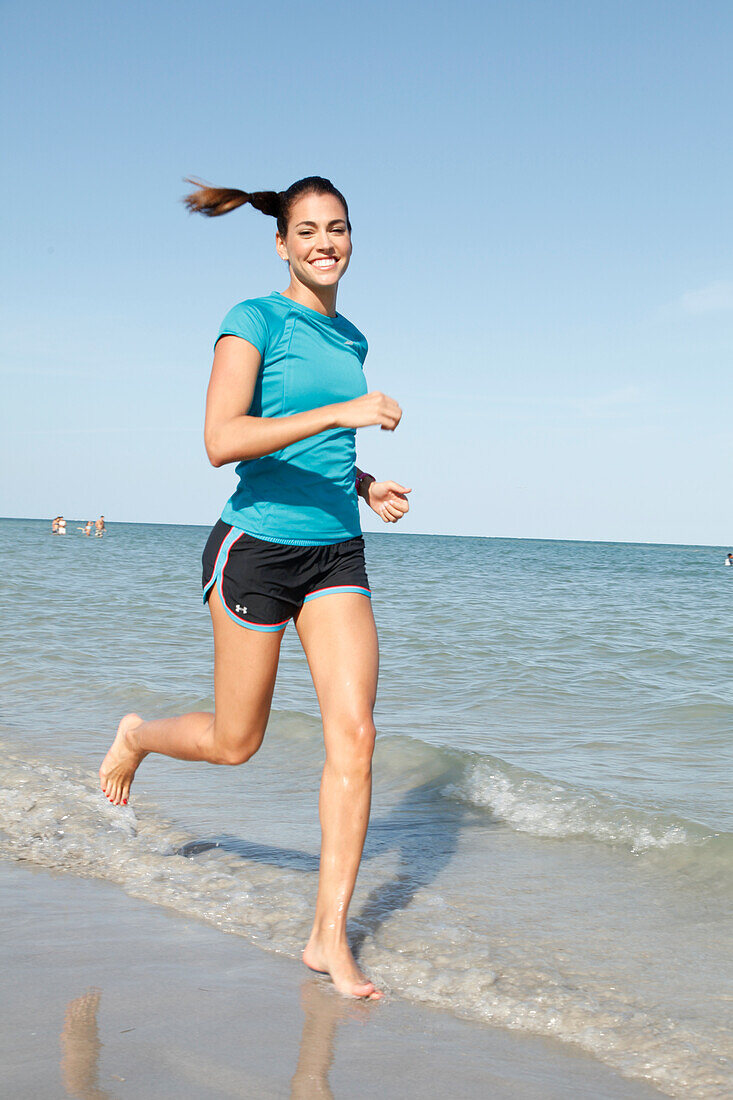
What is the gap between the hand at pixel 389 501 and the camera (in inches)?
113

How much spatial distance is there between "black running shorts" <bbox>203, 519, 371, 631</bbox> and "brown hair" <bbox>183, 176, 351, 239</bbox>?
3.18 ft

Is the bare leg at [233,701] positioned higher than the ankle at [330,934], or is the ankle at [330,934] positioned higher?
the bare leg at [233,701]

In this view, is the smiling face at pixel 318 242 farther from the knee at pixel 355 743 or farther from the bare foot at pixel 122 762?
the bare foot at pixel 122 762

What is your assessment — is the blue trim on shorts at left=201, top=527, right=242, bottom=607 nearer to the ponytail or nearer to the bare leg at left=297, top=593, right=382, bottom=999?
the bare leg at left=297, top=593, right=382, bottom=999

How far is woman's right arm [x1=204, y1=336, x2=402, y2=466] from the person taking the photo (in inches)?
94.0

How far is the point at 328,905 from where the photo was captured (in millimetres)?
2752

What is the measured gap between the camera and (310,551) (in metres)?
2.75

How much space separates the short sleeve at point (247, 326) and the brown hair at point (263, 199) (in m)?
0.42

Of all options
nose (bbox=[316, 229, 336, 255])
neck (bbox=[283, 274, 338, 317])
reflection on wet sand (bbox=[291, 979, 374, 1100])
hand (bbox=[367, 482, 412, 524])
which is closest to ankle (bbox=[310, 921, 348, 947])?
reflection on wet sand (bbox=[291, 979, 374, 1100])

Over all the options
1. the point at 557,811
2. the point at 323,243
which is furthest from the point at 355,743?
the point at 557,811

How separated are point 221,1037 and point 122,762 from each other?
133 centimetres

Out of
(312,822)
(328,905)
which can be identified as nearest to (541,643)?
(312,822)

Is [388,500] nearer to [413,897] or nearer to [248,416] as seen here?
[248,416]

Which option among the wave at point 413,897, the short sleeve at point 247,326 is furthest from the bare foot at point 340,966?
the short sleeve at point 247,326
